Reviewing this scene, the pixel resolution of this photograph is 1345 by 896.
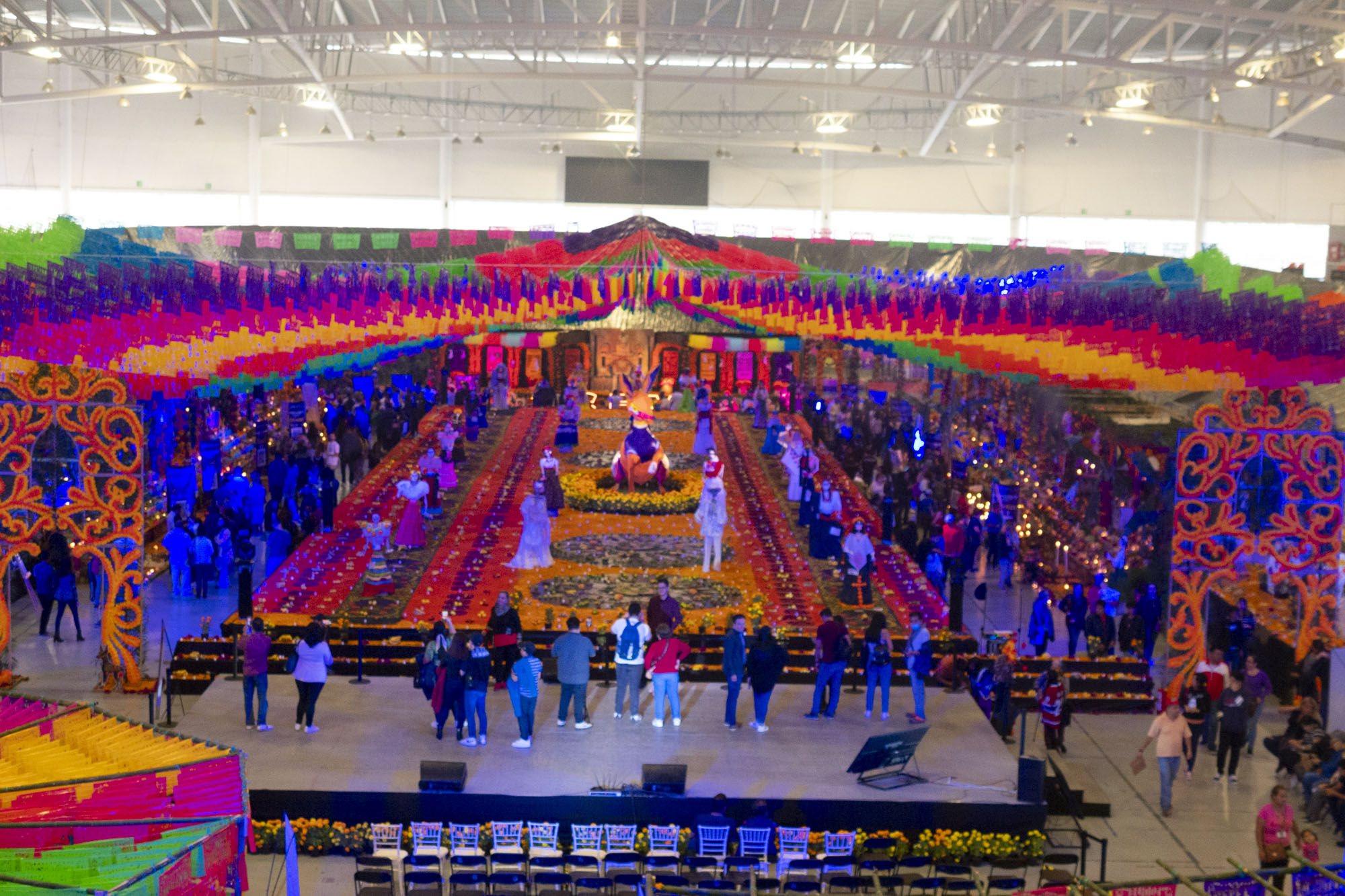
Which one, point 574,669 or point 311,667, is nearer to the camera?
point 311,667

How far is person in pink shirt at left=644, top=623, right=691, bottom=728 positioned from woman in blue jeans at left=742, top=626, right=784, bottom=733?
0.63 metres

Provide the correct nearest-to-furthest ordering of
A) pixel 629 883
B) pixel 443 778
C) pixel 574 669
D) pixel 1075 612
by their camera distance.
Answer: pixel 629 883
pixel 443 778
pixel 574 669
pixel 1075 612

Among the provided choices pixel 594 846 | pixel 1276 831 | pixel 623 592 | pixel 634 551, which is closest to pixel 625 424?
pixel 634 551

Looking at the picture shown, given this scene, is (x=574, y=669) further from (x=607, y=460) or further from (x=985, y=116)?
(x=985, y=116)

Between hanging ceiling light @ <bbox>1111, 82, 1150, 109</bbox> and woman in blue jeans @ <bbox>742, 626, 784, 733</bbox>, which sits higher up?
hanging ceiling light @ <bbox>1111, 82, 1150, 109</bbox>

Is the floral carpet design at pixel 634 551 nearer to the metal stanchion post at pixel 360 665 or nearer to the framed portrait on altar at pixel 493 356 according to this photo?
the metal stanchion post at pixel 360 665

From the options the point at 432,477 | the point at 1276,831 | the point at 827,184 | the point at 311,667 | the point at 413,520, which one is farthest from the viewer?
the point at 827,184

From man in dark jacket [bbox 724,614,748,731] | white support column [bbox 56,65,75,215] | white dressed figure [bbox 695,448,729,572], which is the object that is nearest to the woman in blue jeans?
man in dark jacket [bbox 724,614,748,731]

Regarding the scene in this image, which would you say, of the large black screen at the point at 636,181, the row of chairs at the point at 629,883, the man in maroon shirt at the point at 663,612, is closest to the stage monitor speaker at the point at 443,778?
the row of chairs at the point at 629,883

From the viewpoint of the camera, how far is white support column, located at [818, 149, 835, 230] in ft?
124

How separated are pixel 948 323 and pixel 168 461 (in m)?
11.6

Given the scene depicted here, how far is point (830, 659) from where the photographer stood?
13.9 metres

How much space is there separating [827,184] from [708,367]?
5.71m

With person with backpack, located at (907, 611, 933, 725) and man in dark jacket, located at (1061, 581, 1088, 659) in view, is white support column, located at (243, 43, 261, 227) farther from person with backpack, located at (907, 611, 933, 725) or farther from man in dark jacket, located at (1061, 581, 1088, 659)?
person with backpack, located at (907, 611, 933, 725)
